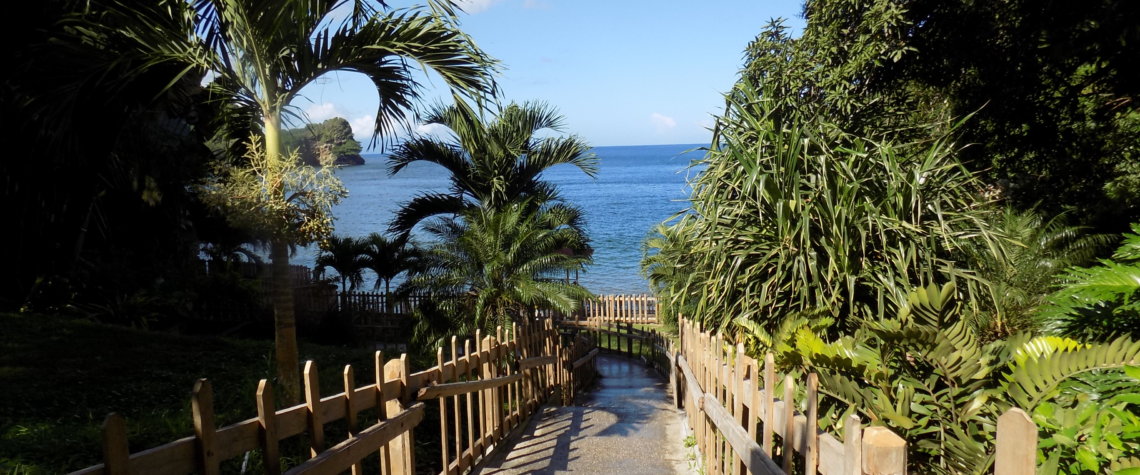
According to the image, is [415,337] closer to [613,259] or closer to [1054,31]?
[1054,31]

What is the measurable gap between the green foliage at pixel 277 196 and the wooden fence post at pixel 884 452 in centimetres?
400

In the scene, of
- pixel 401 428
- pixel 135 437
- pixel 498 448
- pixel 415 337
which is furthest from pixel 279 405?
pixel 415 337

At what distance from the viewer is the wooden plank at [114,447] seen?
6.55ft

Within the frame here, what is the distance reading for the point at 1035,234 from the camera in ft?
23.2

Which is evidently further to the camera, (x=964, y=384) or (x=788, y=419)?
(x=964, y=384)

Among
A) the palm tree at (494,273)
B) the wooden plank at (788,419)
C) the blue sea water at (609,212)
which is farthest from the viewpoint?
the blue sea water at (609,212)

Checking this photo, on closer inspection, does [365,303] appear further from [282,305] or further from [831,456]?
[831,456]

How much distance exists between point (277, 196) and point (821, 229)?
12.0ft

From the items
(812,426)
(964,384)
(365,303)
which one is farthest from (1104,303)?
(365,303)

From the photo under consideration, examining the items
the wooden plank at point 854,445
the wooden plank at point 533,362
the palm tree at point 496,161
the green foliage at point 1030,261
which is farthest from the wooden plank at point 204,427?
the palm tree at point 496,161

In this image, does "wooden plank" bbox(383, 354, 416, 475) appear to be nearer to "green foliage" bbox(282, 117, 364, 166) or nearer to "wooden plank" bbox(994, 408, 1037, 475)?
"green foliage" bbox(282, 117, 364, 166)

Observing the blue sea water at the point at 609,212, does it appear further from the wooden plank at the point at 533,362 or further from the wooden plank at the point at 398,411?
the wooden plank at the point at 398,411

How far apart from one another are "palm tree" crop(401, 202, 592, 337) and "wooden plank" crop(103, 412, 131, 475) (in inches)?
307

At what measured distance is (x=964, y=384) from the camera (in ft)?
10.0
